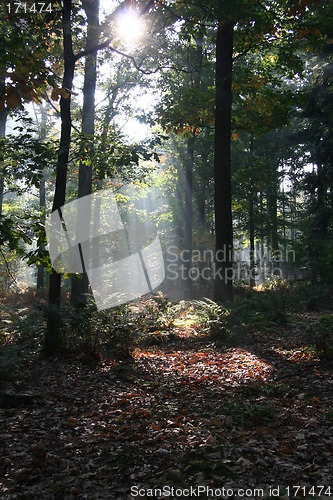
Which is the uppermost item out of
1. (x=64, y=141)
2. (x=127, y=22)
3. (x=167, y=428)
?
(x=127, y=22)

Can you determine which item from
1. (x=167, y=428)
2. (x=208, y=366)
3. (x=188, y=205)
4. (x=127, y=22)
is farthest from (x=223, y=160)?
(x=188, y=205)

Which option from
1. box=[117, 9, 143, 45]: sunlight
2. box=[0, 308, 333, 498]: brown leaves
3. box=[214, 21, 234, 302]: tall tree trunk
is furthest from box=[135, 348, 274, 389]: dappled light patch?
box=[117, 9, 143, 45]: sunlight

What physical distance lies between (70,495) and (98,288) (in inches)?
953

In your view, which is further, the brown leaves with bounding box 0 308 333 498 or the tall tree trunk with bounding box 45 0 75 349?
the tall tree trunk with bounding box 45 0 75 349

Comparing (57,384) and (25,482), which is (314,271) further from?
(25,482)

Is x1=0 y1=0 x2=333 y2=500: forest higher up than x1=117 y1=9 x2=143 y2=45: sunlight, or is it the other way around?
x1=117 y1=9 x2=143 y2=45: sunlight

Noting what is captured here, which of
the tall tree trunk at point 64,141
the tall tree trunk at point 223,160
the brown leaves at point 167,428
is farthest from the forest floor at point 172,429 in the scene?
the tall tree trunk at point 223,160

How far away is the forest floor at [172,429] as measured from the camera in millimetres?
3486

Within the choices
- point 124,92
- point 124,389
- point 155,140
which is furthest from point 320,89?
point 124,389

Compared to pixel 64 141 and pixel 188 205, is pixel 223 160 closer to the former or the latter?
pixel 64 141

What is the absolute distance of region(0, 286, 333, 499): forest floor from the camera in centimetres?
349

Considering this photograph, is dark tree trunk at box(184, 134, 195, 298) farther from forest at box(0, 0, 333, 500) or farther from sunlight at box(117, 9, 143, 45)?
sunlight at box(117, 9, 143, 45)

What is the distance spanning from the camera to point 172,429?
470 cm

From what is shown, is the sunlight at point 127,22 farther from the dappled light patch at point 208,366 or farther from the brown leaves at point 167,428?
the brown leaves at point 167,428
